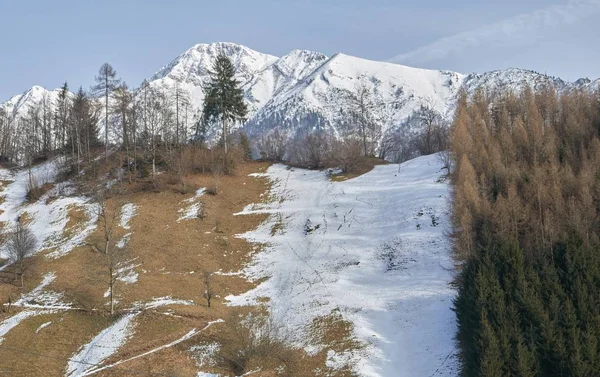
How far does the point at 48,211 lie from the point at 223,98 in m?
26.7

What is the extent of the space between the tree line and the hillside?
336cm

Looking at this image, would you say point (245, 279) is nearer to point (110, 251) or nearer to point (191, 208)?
point (110, 251)

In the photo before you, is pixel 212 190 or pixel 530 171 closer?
pixel 530 171

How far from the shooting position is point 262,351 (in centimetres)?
2656

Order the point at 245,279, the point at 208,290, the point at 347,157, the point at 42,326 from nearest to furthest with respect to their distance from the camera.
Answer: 1. the point at 42,326
2. the point at 208,290
3. the point at 245,279
4. the point at 347,157

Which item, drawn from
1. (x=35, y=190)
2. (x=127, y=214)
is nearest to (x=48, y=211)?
(x=35, y=190)

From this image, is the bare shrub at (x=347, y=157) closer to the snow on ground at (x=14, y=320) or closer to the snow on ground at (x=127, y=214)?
the snow on ground at (x=127, y=214)

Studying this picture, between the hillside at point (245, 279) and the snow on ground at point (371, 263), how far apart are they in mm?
120

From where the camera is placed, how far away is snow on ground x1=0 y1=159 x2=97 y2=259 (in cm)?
4659

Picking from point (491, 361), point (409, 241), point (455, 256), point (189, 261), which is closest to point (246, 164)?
point (189, 261)

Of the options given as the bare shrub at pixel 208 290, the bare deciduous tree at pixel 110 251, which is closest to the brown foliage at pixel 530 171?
the bare shrub at pixel 208 290

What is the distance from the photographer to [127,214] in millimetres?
51031

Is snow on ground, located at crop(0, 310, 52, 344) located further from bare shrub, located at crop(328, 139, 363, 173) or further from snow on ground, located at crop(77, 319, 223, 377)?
bare shrub, located at crop(328, 139, 363, 173)

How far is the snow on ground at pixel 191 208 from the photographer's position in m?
50.8
